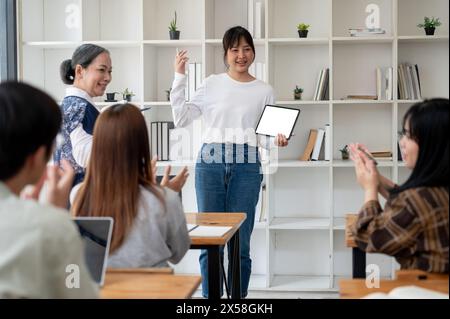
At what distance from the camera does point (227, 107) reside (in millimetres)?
3494

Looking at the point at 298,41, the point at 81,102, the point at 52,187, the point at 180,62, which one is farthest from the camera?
the point at 298,41

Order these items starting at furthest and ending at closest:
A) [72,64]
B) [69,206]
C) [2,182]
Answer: [72,64] → [69,206] → [2,182]

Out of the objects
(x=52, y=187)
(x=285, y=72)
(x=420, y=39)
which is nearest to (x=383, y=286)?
(x=52, y=187)

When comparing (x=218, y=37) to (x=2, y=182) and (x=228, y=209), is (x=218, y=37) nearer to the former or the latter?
(x=228, y=209)

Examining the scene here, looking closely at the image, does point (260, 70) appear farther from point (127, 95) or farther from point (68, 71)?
point (68, 71)

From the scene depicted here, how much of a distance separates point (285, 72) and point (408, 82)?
0.77 meters

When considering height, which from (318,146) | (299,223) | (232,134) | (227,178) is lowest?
(299,223)

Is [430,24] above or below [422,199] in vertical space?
above

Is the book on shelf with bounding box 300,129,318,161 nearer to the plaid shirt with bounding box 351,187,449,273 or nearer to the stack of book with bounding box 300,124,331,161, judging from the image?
the stack of book with bounding box 300,124,331,161

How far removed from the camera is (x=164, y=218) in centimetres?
204

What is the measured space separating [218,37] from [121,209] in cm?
256

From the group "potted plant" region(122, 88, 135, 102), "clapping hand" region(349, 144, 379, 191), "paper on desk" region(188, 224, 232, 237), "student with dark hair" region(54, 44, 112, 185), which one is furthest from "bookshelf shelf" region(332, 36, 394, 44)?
"clapping hand" region(349, 144, 379, 191)

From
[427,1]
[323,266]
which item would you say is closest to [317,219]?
[323,266]

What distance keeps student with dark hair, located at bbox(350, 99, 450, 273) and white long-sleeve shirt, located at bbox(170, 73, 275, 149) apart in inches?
68.2
